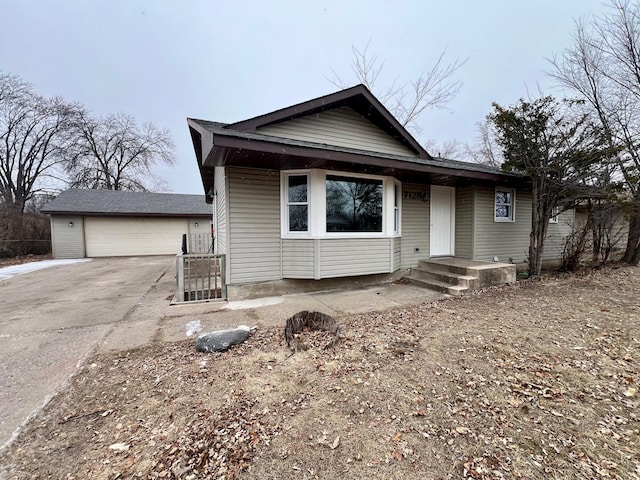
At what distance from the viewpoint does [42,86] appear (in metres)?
20.4

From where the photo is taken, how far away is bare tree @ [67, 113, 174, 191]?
23.5 meters

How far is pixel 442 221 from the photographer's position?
8086 millimetres

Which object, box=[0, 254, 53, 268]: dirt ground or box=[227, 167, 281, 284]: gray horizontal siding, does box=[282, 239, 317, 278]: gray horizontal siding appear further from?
box=[0, 254, 53, 268]: dirt ground

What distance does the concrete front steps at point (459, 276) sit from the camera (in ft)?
19.8

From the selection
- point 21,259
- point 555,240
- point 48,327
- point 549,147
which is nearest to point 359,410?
point 48,327

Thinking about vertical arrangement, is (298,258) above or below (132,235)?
below

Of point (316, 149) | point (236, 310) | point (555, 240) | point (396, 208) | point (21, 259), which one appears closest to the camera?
point (236, 310)

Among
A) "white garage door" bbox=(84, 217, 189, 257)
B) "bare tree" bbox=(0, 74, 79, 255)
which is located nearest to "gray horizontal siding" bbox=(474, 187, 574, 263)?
"white garage door" bbox=(84, 217, 189, 257)

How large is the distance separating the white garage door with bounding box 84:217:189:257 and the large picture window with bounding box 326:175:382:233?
13.4 meters

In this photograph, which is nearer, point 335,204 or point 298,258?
point 298,258

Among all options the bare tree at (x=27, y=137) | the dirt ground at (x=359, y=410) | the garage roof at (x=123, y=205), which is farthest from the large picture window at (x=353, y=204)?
the bare tree at (x=27, y=137)

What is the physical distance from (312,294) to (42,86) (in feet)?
91.9

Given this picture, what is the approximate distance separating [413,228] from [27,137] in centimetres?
2829

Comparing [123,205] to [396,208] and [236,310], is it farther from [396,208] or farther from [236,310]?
[396,208]
